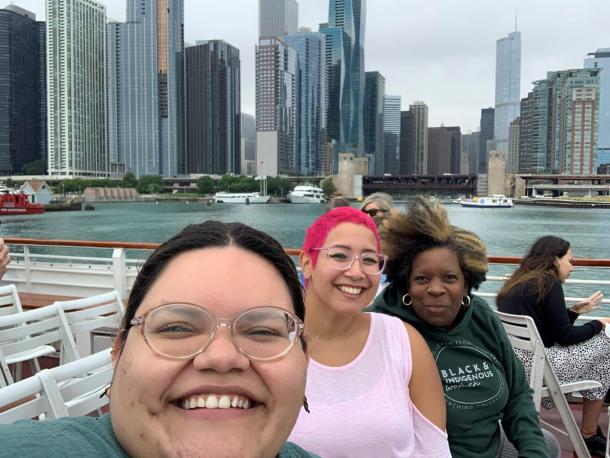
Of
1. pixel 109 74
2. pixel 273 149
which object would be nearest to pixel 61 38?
pixel 109 74

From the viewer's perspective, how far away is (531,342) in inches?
78.5

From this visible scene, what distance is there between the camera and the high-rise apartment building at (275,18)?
16488cm

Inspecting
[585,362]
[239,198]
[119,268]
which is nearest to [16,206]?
[239,198]

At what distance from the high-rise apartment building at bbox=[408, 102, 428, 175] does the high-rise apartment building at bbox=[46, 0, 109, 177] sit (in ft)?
256

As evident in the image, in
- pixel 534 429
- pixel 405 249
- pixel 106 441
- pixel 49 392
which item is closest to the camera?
pixel 106 441

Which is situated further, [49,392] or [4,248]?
[4,248]

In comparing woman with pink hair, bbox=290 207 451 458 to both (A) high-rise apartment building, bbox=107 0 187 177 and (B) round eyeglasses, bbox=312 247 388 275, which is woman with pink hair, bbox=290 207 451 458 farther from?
(A) high-rise apartment building, bbox=107 0 187 177

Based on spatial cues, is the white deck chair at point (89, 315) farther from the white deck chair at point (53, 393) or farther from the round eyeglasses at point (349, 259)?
the round eyeglasses at point (349, 259)

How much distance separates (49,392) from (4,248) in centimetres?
120

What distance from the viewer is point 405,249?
64.2 inches

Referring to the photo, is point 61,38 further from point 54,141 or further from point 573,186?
point 573,186

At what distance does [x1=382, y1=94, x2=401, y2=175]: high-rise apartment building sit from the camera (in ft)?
470

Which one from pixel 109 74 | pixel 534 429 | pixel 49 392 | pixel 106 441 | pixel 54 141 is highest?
pixel 109 74

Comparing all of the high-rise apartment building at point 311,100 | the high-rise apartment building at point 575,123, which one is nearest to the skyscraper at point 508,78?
the high-rise apartment building at point 575,123
